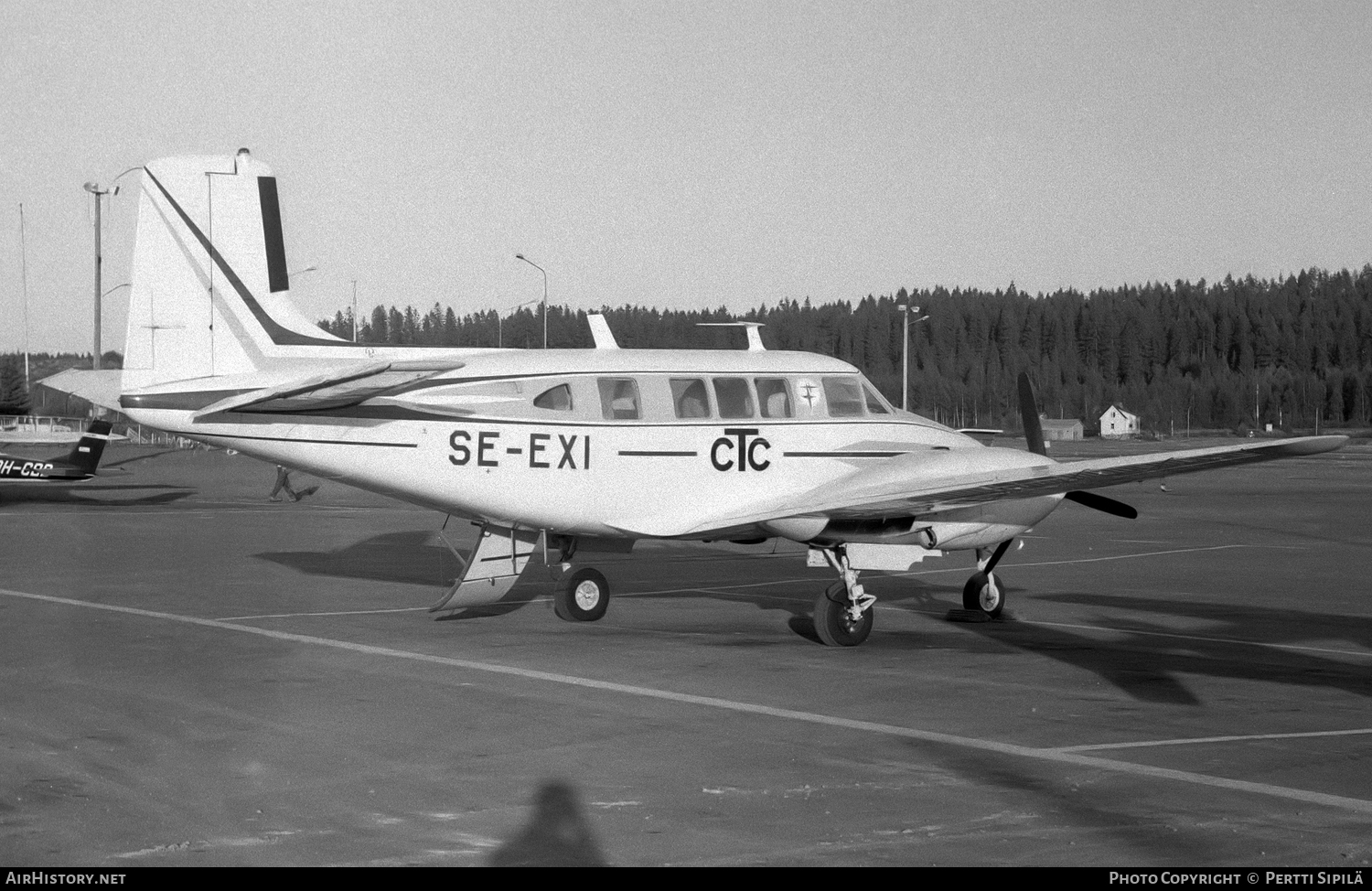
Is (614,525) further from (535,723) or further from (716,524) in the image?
(535,723)

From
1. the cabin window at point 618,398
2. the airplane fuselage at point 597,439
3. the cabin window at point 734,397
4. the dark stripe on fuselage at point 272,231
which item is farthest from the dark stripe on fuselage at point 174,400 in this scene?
the cabin window at point 734,397

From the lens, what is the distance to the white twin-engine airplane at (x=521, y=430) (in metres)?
14.6

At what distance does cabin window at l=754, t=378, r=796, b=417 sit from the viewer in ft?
52.9

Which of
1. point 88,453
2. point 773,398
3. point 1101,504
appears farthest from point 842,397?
point 88,453

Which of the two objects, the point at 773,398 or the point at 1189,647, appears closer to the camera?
the point at 1189,647

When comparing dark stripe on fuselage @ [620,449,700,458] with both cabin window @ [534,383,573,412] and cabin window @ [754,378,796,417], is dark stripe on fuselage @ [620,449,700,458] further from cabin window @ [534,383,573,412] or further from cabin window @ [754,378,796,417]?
cabin window @ [754,378,796,417]

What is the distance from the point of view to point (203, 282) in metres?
15.3

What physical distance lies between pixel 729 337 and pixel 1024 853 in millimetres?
71935

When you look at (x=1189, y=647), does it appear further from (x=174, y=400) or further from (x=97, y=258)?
(x=97, y=258)

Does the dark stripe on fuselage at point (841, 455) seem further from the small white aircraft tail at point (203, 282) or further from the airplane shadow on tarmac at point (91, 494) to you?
the airplane shadow on tarmac at point (91, 494)

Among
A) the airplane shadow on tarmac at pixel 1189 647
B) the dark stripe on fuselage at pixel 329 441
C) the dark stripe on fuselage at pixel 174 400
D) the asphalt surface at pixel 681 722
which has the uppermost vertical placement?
the dark stripe on fuselage at pixel 174 400

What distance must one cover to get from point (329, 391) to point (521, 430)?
211cm

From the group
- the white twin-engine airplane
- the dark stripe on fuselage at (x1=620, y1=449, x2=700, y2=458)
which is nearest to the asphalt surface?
the white twin-engine airplane

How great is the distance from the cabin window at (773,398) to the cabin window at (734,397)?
5.5 inches
